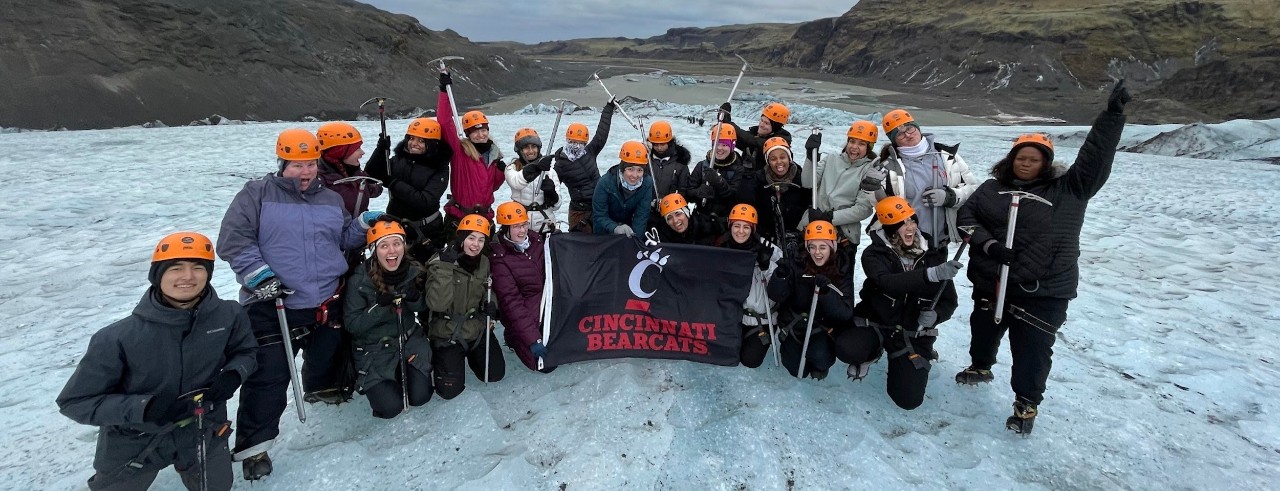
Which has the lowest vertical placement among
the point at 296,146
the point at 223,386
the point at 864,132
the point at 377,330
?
the point at 377,330

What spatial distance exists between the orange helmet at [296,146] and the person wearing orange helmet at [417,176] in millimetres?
1313

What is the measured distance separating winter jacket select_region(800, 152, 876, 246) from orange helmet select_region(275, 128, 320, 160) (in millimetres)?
4007

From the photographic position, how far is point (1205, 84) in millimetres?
43062

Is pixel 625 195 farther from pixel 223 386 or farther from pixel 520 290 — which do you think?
pixel 223 386

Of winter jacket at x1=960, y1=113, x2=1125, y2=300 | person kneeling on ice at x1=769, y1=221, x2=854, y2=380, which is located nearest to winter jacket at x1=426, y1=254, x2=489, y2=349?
person kneeling on ice at x1=769, y1=221, x2=854, y2=380

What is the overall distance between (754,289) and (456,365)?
253cm

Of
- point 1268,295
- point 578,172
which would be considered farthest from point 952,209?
point 1268,295

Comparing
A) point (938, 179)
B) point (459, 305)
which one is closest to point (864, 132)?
point (938, 179)

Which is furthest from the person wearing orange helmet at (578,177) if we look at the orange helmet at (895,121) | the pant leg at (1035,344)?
the pant leg at (1035,344)

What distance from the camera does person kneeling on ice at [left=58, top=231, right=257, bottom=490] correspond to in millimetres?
2684

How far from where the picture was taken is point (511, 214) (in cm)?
456

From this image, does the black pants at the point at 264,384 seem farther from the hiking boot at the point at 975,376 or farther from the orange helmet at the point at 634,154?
the hiking boot at the point at 975,376

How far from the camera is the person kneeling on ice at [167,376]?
268 cm

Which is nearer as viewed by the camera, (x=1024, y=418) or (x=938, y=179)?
(x=1024, y=418)
